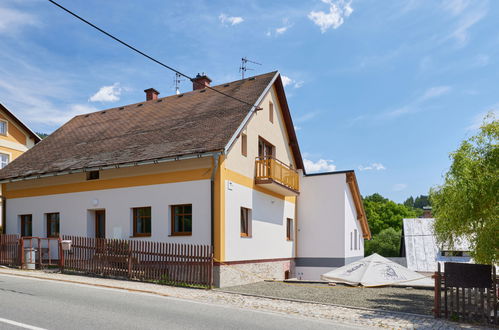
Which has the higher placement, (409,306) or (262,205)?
(262,205)

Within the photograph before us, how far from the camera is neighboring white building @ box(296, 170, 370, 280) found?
2384cm

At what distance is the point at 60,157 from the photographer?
21391 mm

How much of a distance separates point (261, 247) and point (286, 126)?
296 inches

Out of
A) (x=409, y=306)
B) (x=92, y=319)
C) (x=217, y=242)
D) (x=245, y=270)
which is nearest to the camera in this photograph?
(x=92, y=319)

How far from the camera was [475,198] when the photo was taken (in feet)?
33.0

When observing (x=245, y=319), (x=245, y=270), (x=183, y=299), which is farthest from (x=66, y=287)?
(x=245, y=270)

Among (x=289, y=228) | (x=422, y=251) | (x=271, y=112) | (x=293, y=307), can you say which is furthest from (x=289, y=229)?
(x=293, y=307)

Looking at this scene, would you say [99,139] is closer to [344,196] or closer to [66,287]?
[66,287]

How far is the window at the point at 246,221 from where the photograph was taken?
18.5m

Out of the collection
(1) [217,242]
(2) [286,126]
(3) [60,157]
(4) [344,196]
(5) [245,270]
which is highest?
(2) [286,126]

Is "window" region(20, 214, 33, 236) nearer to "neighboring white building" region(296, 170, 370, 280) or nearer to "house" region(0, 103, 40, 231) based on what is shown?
"neighboring white building" region(296, 170, 370, 280)

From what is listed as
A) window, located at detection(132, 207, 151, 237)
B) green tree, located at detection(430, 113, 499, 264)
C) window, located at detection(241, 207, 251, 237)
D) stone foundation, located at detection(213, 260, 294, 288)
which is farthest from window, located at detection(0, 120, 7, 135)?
green tree, located at detection(430, 113, 499, 264)

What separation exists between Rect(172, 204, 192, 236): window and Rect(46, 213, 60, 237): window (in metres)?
6.41

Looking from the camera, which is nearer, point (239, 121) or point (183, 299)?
point (183, 299)
